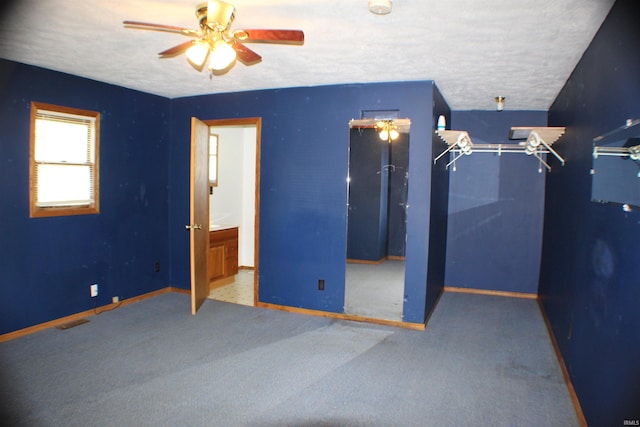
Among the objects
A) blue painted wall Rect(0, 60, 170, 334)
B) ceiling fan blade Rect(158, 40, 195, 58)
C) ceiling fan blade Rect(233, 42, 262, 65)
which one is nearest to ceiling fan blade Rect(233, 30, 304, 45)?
ceiling fan blade Rect(233, 42, 262, 65)

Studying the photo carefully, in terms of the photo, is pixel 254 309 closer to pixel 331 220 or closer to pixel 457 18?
pixel 331 220

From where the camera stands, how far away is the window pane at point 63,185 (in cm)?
395

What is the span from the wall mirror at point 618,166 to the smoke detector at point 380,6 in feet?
4.36

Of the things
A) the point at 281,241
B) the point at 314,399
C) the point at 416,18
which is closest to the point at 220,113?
the point at 281,241

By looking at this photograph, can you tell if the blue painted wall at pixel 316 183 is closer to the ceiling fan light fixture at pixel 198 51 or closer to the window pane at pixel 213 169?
the window pane at pixel 213 169

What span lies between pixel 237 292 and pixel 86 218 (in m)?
1.94

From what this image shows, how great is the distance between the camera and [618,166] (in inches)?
81.4

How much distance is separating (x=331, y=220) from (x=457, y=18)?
7.79ft

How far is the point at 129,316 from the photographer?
4297mm

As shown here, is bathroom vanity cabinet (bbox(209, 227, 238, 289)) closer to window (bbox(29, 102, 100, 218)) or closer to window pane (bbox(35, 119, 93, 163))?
window (bbox(29, 102, 100, 218))

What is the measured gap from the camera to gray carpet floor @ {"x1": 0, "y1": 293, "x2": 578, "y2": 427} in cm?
254

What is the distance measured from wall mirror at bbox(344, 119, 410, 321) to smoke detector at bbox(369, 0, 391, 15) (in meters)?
1.82

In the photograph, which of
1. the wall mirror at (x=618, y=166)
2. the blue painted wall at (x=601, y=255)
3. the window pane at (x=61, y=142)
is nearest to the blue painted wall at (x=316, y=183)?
the blue painted wall at (x=601, y=255)

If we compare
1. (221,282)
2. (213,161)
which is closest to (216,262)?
(221,282)
